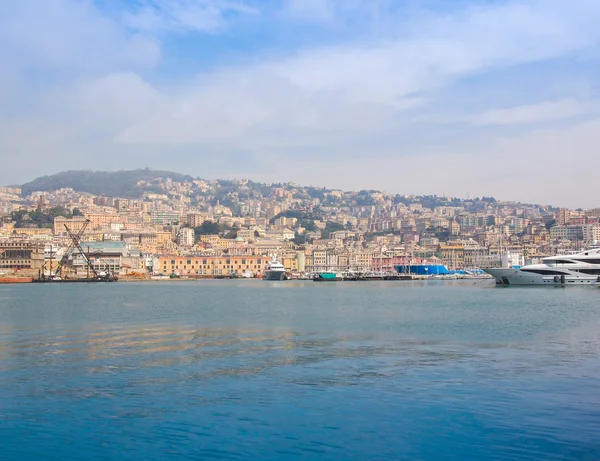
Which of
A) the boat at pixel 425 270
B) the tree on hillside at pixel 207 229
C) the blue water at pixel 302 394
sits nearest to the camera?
the blue water at pixel 302 394

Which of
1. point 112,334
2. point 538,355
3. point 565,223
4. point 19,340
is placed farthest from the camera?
point 565,223

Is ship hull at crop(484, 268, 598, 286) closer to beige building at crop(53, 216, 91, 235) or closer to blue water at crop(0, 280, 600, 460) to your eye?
blue water at crop(0, 280, 600, 460)

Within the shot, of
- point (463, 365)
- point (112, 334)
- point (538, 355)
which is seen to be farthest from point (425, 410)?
point (112, 334)

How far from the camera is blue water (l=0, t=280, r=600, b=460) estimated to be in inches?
356

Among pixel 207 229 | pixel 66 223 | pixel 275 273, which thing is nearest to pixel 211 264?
pixel 275 273

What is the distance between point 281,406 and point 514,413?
3332mm

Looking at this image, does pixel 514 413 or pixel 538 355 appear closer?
pixel 514 413

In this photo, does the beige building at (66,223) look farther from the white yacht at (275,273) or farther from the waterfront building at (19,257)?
the white yacht at (275,273)

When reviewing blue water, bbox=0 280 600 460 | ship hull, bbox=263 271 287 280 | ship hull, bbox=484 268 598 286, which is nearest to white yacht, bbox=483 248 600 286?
ship hull, bbox=484 268 598 286

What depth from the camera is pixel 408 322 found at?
24.2 m

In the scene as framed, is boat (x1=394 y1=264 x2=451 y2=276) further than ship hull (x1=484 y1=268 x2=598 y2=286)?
Yes

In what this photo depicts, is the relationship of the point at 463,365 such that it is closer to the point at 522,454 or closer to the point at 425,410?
the point at 425,410

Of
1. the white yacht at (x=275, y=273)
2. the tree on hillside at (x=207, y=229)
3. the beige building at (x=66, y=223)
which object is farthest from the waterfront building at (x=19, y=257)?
the tree on hillside at (x=207, y=229)

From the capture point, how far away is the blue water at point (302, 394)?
905cm
